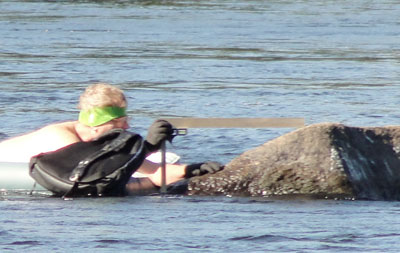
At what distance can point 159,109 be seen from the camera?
44.8ft

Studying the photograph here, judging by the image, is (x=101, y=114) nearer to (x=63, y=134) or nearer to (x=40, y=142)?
(x=63, y=134)

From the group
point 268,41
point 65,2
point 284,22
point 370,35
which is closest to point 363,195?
point 268,41

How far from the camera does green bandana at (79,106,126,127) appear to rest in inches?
320

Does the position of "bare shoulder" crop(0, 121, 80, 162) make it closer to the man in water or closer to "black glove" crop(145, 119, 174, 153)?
the man in water

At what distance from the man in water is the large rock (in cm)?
23

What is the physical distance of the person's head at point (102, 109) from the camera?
809 centimetres

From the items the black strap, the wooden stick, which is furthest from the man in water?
the wooden stick

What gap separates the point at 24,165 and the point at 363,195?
2.23 meters

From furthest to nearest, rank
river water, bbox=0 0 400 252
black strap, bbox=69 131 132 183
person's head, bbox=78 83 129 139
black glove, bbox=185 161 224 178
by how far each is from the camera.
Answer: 1. black glove, bbox=185 161 224 178
2. person's head, bbox=78 83 129 139
3. black strap, bbox=69 131 132 183
4. river water, bbox=0 0 400 252

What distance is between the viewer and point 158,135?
8.25 meters

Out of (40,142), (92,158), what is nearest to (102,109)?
(92,158)

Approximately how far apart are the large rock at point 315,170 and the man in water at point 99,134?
225mm

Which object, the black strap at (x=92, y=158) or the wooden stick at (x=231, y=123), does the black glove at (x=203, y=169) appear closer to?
the wooden stick at (x=231, y=123)

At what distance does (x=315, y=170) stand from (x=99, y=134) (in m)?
1.42
